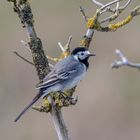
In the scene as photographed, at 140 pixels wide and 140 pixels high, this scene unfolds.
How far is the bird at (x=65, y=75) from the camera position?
5.99 metres

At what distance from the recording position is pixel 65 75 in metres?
6.62

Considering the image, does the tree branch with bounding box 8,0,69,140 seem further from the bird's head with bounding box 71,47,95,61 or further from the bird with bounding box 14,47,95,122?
the bird's head with bounding box 71,47,95,61

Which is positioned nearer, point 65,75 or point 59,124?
point 59,124

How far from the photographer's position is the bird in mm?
5986

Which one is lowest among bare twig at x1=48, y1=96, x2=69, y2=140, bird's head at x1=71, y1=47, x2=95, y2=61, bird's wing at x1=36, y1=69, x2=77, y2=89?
bare twig at x1=48, y1=96, x2=69, y2=140

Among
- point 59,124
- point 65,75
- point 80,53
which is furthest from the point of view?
point 65,75

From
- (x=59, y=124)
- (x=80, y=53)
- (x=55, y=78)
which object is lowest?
(x=59, y=124)

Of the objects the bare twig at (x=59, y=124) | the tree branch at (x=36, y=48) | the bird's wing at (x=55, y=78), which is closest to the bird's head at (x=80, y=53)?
the bird's wing at (x=55, y=78)

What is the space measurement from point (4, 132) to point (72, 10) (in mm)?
3033

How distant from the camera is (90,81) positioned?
13000mm

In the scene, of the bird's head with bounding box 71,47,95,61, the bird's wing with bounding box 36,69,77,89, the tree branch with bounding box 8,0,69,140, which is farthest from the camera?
the bird's head with bounding box 71,47,95,61

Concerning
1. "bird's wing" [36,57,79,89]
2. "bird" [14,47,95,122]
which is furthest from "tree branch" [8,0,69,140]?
"bird's wing" [36,57,79,89]

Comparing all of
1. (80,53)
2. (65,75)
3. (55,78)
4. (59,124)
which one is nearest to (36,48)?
(59,124)

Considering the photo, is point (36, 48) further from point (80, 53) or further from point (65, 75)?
point (65, 75)
